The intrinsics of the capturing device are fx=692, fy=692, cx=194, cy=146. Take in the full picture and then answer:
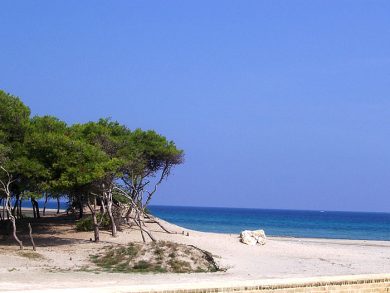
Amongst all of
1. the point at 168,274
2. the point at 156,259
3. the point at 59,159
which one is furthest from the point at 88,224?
the point at 168,274

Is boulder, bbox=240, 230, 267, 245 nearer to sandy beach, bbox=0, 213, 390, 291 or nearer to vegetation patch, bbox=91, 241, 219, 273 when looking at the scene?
sandy beach, bbox=0, 213, 390, 291

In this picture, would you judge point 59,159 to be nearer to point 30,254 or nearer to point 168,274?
point 30,254

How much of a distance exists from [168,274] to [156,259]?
7.97 ft

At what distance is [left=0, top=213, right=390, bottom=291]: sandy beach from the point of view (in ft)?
70.4

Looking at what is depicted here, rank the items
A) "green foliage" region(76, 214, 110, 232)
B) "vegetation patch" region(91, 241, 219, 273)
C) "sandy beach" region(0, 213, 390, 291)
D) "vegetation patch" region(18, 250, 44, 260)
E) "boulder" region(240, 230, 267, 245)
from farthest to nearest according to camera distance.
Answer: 1. "green foliage" region(76, 214, 110, 232)
2. "boulder" region(240, 230, 267, 245)
3. "vegetation patch" region(18, 250, 44, 260)
4. "vegetation patch" region(91, 241, 219, 273)
5. "sandy beach" region(0, 213, 390, 291)

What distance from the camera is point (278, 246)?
38.4m

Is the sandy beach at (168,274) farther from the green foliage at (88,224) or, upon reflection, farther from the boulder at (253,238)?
the green foliage at (88,224)

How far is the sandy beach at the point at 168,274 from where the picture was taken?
70.4 ft

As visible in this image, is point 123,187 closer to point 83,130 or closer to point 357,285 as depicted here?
point 83,130

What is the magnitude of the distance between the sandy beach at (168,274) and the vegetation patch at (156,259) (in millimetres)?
783

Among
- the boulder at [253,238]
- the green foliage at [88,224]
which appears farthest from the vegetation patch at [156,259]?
the boulder at [253,238]

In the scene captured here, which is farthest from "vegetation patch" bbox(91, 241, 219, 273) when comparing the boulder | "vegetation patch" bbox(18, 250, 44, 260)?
the boulder

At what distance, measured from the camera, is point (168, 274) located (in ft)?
80.1

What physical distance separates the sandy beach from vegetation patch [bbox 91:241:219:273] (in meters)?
0.78
